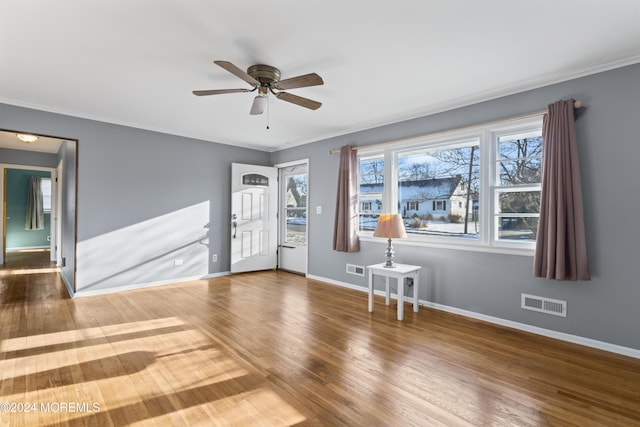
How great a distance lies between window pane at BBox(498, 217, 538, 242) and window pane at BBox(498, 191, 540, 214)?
0.30 ft

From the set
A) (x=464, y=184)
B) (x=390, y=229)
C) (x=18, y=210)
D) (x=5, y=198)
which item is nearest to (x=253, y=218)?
(x=390, y=229)

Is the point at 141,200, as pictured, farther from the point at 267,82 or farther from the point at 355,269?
the point at 355,269

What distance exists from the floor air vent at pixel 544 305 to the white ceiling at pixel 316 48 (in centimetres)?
212

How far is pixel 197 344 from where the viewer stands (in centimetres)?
279

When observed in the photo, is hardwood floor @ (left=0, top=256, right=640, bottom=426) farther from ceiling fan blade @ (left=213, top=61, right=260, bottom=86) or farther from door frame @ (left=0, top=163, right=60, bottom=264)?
door frame @ (left=0, top=163, right=60, bottom=264)

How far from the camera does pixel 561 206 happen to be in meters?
2.81

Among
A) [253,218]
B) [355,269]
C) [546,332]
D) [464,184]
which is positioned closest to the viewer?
[546,332]

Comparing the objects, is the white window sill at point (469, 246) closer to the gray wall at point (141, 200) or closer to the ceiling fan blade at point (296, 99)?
the ceiling fan blade at point (296, 99)

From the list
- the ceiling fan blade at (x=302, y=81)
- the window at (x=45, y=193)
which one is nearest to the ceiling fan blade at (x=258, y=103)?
the ceiling fan blade at (x=302, y=81)

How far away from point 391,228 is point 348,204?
112cm

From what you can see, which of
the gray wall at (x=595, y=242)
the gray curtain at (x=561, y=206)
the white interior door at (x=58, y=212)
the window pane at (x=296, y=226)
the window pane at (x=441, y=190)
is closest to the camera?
the gray wall at (x=595, y=242)

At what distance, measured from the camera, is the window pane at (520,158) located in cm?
320

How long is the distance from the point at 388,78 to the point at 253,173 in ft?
11.7

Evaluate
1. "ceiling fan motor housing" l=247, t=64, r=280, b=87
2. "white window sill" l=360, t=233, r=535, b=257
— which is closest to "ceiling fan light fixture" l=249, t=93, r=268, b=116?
"ceiling fan motor housing" l=247, t=64, r=280, b=87
